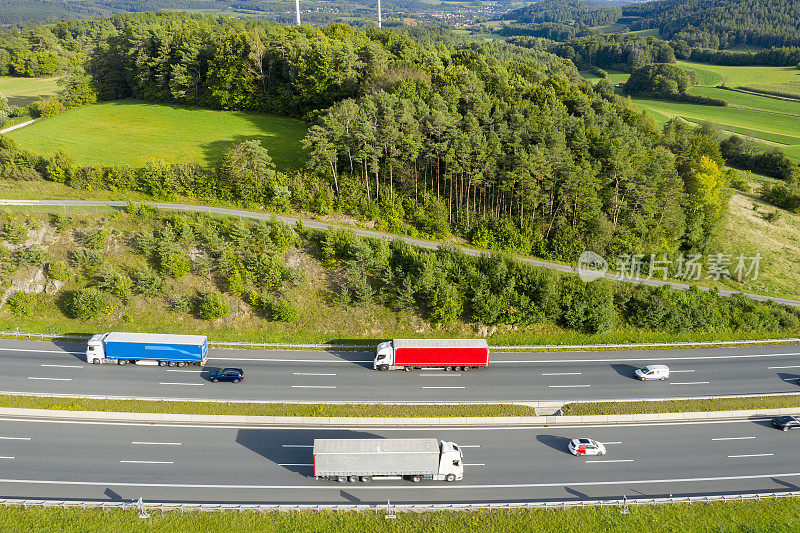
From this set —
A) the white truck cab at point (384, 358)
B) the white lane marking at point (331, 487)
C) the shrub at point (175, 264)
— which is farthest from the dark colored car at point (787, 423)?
the shrub at point (175, 264)

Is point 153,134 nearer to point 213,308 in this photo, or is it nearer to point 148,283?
point 148,283

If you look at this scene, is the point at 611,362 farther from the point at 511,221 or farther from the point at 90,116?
the point at 90,116

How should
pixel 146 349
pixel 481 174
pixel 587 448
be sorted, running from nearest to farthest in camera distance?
pixel 587 448, pixel 146 349, pixel 481 174

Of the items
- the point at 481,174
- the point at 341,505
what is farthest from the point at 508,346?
the point at 341,505

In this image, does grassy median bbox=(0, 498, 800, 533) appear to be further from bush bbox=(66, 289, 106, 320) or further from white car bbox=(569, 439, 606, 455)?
bush bbox=(66, 289, 106, 320)

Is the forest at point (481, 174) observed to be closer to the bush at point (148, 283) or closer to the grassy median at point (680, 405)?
the bush at point (148, 283)

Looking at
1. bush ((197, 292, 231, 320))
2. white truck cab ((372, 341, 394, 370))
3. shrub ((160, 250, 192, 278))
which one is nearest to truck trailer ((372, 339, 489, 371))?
white truck cab ((372, 341, 394, 370))

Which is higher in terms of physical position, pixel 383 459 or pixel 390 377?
pixel 383 459
